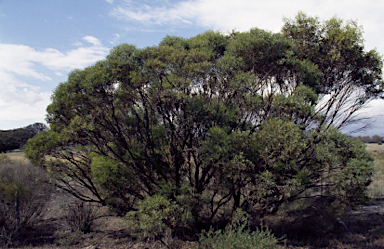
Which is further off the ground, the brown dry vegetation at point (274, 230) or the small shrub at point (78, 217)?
the small shrub at point (78, 217)

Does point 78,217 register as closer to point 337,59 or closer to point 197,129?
point 197,129

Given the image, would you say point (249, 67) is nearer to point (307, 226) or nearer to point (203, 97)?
point (203, 97)

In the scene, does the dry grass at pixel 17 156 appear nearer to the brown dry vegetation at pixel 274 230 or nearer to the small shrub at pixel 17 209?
the small shrub at pixel 17 209

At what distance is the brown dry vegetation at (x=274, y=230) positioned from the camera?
9078mm

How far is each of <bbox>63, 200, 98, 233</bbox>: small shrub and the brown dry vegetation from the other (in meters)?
0.17

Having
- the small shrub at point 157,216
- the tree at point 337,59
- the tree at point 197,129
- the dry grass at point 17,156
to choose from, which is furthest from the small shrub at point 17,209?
the tree at point 337,59

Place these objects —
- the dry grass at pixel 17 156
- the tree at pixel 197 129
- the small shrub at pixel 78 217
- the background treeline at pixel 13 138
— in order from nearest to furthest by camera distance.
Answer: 1. the tree at pixel 197 129
2. the small shrub at pixel 78 217
3. the dry grass at pixel 17 156
4. the background treeline at pixel 13 138

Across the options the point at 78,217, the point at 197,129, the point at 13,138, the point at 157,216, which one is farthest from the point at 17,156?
the point at 157,216

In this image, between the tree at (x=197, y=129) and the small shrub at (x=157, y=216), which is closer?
the small shrub at (x=157, y=216)

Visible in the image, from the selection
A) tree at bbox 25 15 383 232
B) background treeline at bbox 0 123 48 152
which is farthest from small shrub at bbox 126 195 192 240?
background treeline at bbox 0 123 48 152

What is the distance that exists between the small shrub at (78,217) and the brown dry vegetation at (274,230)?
168mm

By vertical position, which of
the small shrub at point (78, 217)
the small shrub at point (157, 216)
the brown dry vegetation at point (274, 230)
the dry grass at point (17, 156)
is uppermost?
the dry grass at point (17, 156)

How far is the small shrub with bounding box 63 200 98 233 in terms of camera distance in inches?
392

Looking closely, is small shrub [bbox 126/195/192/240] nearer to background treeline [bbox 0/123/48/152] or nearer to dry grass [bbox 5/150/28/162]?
dry grass [bbox 5/150/28/162]
